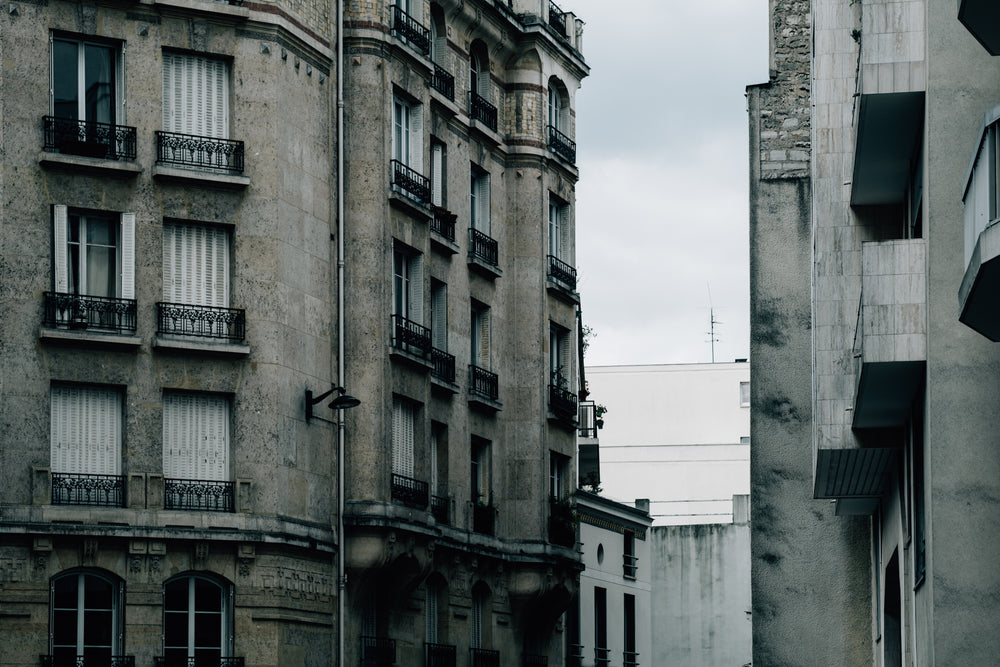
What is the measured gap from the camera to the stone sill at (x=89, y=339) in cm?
3238

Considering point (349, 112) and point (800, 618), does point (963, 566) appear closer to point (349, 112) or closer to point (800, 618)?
point (800, 618)

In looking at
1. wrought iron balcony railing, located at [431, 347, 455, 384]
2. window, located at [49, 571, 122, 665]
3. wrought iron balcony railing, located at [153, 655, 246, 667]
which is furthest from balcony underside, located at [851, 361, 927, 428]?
wrought iron balcony railing, located at [431, 347, 455, 384]

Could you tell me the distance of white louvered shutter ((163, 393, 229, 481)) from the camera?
33469 mm

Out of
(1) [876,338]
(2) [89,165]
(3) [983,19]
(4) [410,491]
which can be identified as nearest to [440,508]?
(4) [410,491]

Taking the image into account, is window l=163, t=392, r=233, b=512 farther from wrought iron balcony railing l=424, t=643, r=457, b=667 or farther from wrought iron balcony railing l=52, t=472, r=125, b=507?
wrought iron balcony railing l=424, t=643, r=457, b=667

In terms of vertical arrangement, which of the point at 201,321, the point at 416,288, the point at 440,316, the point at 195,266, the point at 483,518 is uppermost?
the point at 416,288

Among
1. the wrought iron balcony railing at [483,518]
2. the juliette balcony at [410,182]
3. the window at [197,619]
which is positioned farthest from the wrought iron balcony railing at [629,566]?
the window at [197,619]

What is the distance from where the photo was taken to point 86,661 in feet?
105

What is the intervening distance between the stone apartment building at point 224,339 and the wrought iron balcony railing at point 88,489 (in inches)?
1.5

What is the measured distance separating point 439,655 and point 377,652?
10.0 ft

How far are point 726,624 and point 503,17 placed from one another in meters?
33.1

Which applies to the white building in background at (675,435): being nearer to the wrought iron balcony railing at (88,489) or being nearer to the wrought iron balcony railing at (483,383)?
the wrought iron balcony railing at (483,383)

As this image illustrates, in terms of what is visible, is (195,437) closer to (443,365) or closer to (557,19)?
(443,365)

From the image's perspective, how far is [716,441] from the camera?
88.3 meters
